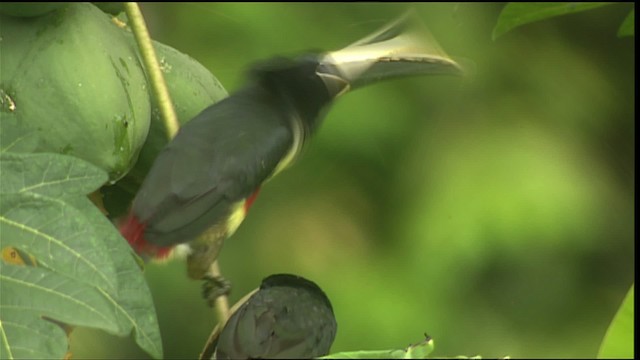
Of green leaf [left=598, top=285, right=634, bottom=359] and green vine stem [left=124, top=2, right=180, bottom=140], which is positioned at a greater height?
green vine stem [left=124, top=2, right=180, bottom=140]

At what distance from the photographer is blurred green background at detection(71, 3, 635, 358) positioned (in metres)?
0.47

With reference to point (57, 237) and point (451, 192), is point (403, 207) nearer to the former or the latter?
point (451, 192)

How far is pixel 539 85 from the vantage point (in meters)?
0.63

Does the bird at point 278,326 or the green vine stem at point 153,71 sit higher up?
the green vine stem at point 153,71

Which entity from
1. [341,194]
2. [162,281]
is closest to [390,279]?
[341,194]

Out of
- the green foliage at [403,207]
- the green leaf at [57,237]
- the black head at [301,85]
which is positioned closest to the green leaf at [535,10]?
the green foliage at [403,207]

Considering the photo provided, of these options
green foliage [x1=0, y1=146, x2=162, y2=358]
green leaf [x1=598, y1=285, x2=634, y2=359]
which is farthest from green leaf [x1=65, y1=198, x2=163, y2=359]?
green leaf [x1=598, y1=285, x2=634, y2=359]

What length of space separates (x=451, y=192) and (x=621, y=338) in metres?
0.21

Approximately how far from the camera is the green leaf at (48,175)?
12.7 inches

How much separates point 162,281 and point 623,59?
336 mm

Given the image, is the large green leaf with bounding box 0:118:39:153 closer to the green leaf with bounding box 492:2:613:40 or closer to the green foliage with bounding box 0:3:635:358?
the green foliage with bounding box 0:3:635:358

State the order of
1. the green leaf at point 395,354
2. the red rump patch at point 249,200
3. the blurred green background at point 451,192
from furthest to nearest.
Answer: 1. the blurred green background at point 451,192
2. the red rump patch at point 249,200
3. the green leaf at point 395,354

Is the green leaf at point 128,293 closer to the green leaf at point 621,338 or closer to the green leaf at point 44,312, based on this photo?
the green leaf at point 44,312

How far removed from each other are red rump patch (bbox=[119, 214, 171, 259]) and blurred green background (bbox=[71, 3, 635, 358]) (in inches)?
1.3
